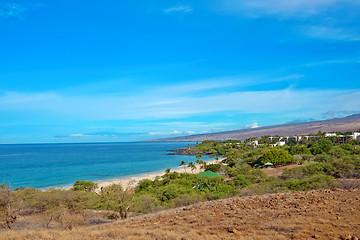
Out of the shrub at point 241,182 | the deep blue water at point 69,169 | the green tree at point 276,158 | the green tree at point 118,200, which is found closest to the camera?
the green tree at point 118,200

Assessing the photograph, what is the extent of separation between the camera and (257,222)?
27.7 ft

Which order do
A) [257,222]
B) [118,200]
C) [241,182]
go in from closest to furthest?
[257,222] → [118,200] → [241,182]

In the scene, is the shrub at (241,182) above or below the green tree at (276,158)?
above

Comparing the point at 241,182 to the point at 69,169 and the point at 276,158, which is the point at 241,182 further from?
the point at 69,169

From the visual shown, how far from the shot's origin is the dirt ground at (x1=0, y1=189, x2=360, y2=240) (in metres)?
7.14

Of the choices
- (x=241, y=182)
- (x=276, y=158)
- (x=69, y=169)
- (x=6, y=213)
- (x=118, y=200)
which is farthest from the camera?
(x=69, y=169)

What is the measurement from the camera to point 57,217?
14.1 meters

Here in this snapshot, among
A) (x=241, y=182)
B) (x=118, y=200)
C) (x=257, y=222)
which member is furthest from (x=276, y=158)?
(x=257, y=222)

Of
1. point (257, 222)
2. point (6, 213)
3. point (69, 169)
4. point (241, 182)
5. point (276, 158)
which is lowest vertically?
point (69, 169)

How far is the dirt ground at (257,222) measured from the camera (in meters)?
7.14

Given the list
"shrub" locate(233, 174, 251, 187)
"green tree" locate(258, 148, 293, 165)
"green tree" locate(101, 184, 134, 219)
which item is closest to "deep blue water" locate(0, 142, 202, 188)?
"green tree" locate(101, 184, 134, 219)

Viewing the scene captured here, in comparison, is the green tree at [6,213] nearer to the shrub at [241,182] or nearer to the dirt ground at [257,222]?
the dirt ground at [257,222]

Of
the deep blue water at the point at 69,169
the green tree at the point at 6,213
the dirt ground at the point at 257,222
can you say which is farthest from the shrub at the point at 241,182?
the deep blue water at the point at 69,169

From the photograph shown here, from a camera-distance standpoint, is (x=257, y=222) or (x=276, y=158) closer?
(x=257, y=222)
